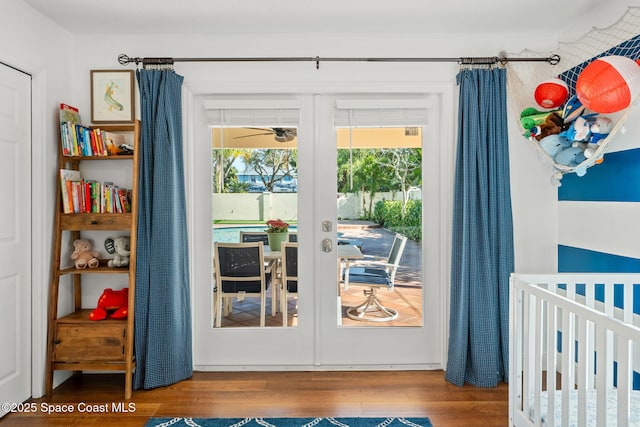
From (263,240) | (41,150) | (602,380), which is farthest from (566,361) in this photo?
(41,150)

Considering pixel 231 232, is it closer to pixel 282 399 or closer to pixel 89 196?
pixel 89 196

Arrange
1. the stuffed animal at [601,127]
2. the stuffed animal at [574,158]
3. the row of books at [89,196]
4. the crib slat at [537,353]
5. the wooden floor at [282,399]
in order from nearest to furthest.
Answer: the crib slat at [537,353]
the stuffed animal at [601,127]
the stuffed animal at [574,158]
the wooden floor at [282,399]
the row of books at [89,196]

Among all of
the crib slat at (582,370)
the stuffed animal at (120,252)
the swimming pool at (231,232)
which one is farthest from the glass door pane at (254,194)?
the crib slat at (582,370)

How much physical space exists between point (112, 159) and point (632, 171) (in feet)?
10.1

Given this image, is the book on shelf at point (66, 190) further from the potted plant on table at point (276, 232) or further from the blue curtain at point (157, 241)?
the potted plant on table at point (276, 232)

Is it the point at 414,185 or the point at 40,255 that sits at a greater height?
the point at 414,185

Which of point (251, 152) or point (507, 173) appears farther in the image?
point (251, 152)

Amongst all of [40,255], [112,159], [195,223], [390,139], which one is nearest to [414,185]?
[390,139]

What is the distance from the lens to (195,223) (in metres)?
3.13

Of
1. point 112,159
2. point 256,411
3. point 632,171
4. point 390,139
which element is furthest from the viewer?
point 390,139

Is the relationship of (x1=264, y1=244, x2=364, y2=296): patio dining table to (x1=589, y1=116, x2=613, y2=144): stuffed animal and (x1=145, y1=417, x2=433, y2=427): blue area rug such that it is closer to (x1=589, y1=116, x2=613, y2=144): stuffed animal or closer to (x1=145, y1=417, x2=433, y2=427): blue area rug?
(x1=145, y1=417, x2=433, y2=427): blue area rug

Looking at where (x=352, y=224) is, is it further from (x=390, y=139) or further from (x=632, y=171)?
(x=632, y=171)

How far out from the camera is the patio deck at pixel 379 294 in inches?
124

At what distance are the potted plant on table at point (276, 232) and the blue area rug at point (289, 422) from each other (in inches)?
45.2
